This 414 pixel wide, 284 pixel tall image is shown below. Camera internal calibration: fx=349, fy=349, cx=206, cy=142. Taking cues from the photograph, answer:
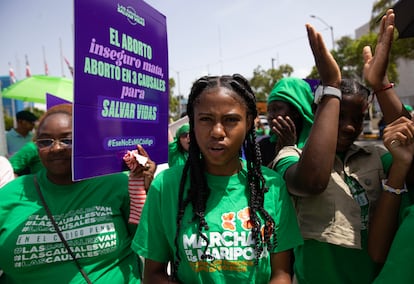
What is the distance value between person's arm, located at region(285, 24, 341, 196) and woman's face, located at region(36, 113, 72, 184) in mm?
1253

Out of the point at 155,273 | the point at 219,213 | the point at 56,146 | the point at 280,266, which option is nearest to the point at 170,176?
the point at 219,213

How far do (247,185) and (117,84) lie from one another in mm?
913

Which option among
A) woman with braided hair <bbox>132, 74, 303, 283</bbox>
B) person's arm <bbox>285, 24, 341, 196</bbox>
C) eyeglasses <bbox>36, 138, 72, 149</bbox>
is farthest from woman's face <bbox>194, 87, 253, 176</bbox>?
eyeglasses <bbox>36, 138, 72, 149</bbox>

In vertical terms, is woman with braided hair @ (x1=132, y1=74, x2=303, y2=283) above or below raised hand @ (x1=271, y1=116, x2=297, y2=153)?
below

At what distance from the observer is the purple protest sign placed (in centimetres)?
170

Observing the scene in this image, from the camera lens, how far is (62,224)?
6.07 feet

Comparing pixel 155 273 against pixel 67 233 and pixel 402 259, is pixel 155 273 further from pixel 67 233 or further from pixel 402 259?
pixel 402 259

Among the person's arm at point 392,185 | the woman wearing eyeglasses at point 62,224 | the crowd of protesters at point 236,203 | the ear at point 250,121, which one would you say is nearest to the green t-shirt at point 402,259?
the crowd of protesters at point 236,203

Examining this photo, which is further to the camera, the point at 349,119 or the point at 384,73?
the point at 349,119

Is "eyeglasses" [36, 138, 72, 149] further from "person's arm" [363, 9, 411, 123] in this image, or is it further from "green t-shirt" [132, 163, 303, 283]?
"person's arm" [363, 9, 411, 123]

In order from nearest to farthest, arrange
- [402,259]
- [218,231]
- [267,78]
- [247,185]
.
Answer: [402,259], [218,231], [247,185], [267,78]

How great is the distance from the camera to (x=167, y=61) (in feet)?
7.41

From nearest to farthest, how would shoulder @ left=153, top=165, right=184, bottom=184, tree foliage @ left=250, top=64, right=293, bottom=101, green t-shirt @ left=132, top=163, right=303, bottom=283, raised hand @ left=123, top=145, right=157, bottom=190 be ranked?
green t-shirt @ left=132, top=163, right=303, bottom=283 → shoulder @ left=153, top=165, right=184, bottom=184 → raised hand @ left=123, top=145, right=157, bottom=190 → tree foliage @ left=250, top=64, right=293, bottom=101

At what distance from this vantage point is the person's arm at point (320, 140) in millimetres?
1455
